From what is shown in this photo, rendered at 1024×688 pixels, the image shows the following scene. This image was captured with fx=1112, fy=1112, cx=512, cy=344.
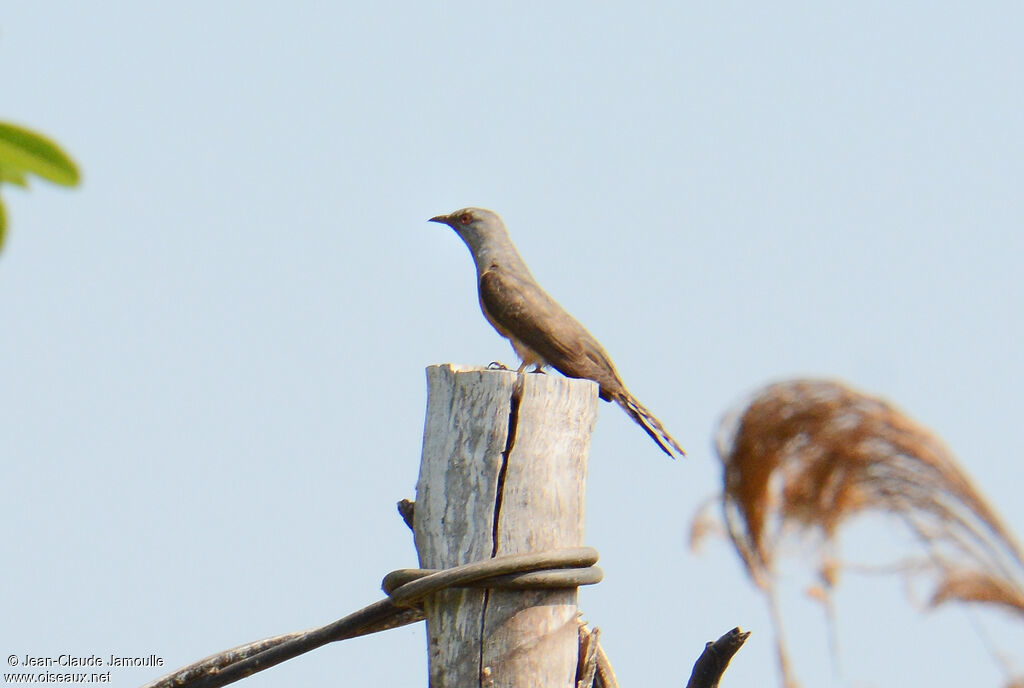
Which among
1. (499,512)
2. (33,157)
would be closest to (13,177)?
(33,157)

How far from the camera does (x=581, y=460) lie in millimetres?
3061

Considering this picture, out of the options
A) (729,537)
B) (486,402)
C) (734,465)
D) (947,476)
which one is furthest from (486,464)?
(729,537)

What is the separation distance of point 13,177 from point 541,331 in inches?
174

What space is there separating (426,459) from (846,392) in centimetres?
357

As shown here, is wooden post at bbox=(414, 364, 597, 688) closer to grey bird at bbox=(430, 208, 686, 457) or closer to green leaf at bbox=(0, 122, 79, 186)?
green leaf at bbox=(0, 122, 79, 186)

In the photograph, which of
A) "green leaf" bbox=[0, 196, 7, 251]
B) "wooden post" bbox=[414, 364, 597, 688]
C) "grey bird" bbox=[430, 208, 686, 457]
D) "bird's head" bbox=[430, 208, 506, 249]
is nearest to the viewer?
"green leaf" bbox=[0, 196, 7, 251]

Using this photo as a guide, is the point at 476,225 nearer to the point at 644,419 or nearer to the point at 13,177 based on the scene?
the point at 644,419

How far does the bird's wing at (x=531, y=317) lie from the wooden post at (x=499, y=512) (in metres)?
2.41

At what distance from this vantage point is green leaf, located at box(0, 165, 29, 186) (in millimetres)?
1141

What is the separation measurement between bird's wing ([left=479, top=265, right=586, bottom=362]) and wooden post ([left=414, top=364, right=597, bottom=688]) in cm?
241

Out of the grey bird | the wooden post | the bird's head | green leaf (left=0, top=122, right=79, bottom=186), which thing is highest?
the bird's head

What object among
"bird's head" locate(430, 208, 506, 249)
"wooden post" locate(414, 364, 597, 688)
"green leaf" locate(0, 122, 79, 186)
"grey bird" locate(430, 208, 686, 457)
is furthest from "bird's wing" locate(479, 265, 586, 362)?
"green leaf" locate(0, 122, 79, 186)

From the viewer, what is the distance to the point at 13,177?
1.16 m

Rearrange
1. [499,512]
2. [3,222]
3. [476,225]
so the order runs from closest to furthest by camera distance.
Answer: [3,222]
[499,512]
[476,225]
